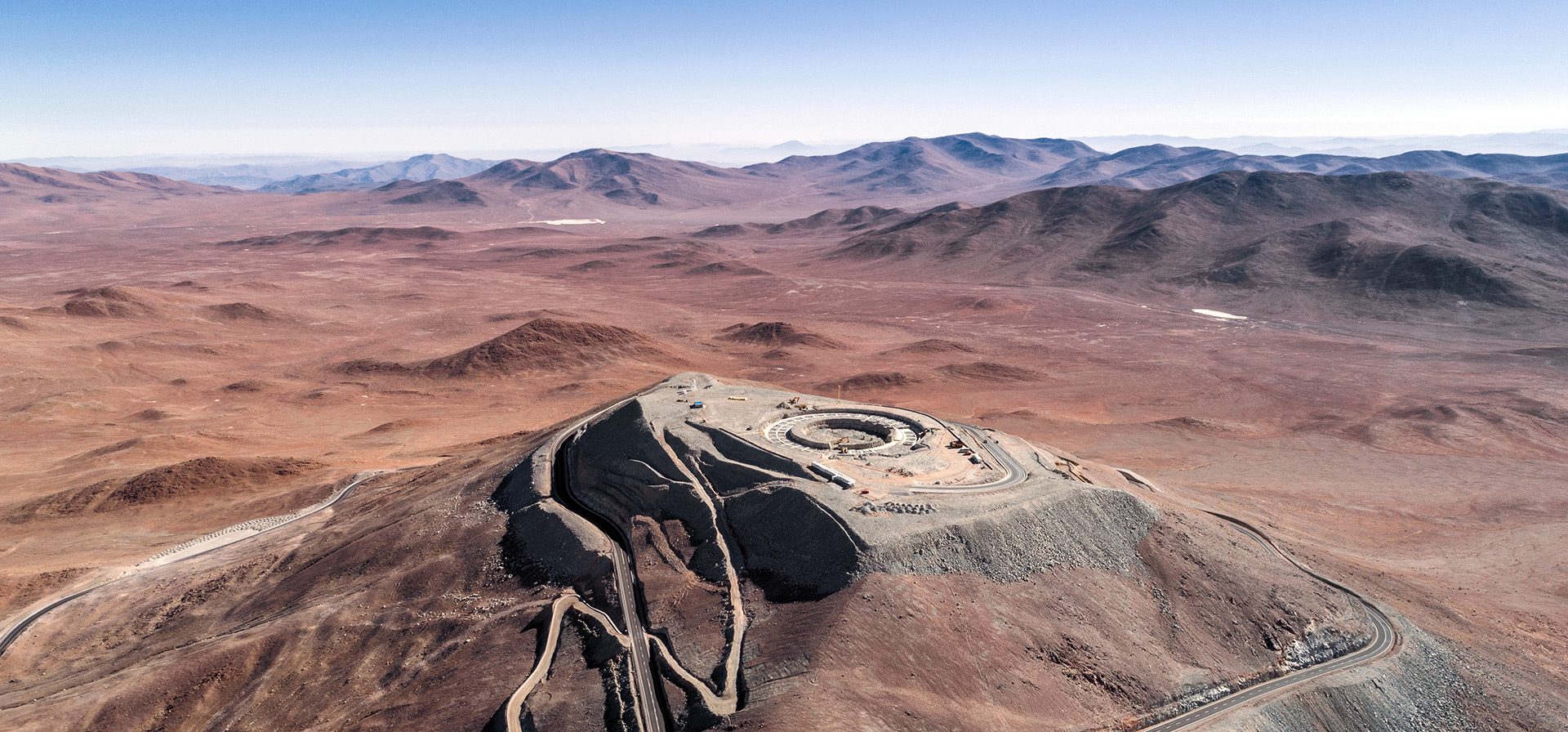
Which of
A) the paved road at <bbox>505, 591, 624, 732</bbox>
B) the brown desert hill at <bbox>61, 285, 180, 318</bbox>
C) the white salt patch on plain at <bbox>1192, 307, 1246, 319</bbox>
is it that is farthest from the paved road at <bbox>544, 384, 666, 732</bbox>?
the white salt patch on plain at <bbox>1192, 307, 1246, 319</bbox>

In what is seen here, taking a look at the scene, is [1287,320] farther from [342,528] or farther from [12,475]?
[12,475]

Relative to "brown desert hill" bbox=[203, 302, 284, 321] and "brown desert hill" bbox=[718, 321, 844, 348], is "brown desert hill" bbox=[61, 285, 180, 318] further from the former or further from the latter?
"brown desert hill" bbox=[718, 321, 844, 348]

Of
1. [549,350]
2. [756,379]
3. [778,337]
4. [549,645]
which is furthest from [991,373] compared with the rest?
[549,645]

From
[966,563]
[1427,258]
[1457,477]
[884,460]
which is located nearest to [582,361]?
[884,460]

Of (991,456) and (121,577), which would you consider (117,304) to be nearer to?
(121,577)

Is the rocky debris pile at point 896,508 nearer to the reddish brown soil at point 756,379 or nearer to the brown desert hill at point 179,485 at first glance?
the reddish brown soil at point 756,379
